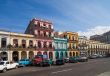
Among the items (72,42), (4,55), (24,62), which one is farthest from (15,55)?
(72,42)

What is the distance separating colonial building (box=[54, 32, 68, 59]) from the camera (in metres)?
71.8

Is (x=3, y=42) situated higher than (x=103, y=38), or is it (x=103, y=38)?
(x=103, y=38)

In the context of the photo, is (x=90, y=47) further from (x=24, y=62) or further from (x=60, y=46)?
(x=24, y=62)

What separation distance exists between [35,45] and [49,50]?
6.99 meters

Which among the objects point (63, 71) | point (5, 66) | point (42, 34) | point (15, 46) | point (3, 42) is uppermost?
point (42, 34)

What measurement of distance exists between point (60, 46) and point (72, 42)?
853 centimetres

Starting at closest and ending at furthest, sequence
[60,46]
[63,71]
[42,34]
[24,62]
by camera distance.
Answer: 1. [63,71]
2. [24,62]
3. [42,34]
4. [60,46]

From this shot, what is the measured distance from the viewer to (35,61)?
44062 millimetres

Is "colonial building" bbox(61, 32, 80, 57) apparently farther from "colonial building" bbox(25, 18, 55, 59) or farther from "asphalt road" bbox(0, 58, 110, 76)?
"asphalt road" bbox(0, 58, 110, 76)

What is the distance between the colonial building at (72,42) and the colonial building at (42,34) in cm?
1057

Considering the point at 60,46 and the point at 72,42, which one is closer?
the point at 60,46

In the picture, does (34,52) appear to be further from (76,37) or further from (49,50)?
(76,37)

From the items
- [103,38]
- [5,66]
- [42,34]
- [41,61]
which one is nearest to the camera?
[5,66]

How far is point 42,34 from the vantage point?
6581 centimetres
